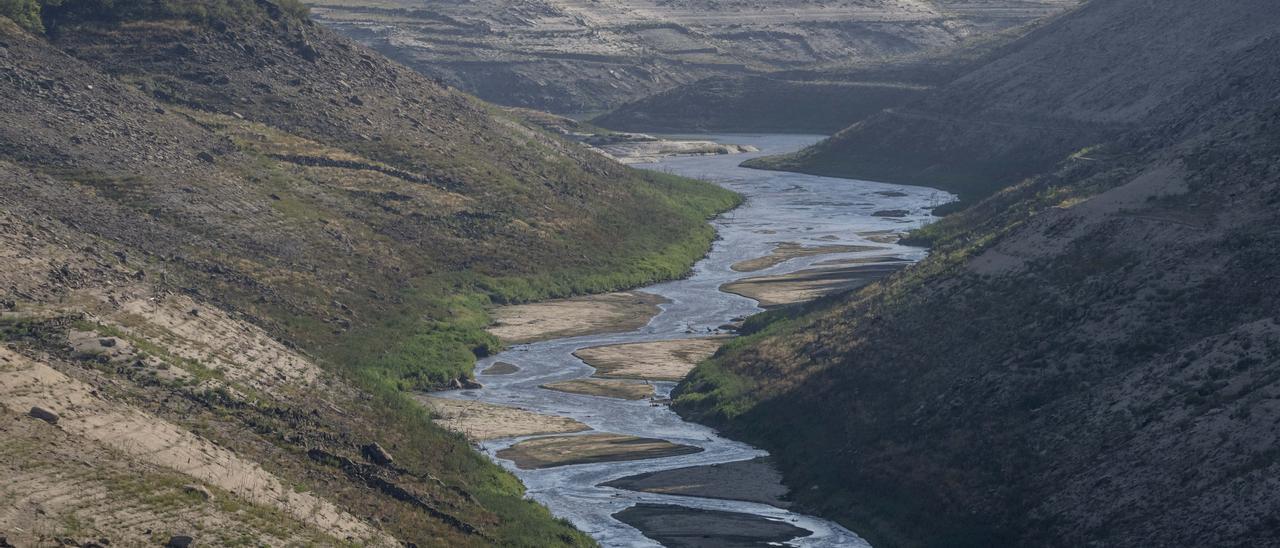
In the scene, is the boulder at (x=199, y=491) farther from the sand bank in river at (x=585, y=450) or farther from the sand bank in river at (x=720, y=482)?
the sand bank in river at (x=585, y=450)

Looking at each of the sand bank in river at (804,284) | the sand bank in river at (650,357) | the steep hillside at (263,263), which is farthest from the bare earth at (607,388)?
the sand bank in river at (804,284)

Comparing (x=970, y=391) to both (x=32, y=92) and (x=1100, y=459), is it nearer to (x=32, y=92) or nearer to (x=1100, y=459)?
(x=1100, y=459)

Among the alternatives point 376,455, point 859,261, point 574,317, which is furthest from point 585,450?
point 859,261

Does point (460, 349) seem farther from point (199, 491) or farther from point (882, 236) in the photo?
point (882, 236)

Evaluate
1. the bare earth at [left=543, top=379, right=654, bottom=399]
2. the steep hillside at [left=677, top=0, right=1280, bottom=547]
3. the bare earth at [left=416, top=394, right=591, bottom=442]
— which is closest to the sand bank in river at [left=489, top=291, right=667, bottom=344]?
the bare earth at [left=543, top=379, right=654, bottom=399]

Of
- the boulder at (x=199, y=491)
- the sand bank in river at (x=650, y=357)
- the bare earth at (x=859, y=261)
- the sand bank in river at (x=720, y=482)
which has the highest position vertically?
the boulder at (x=199, y=491)
